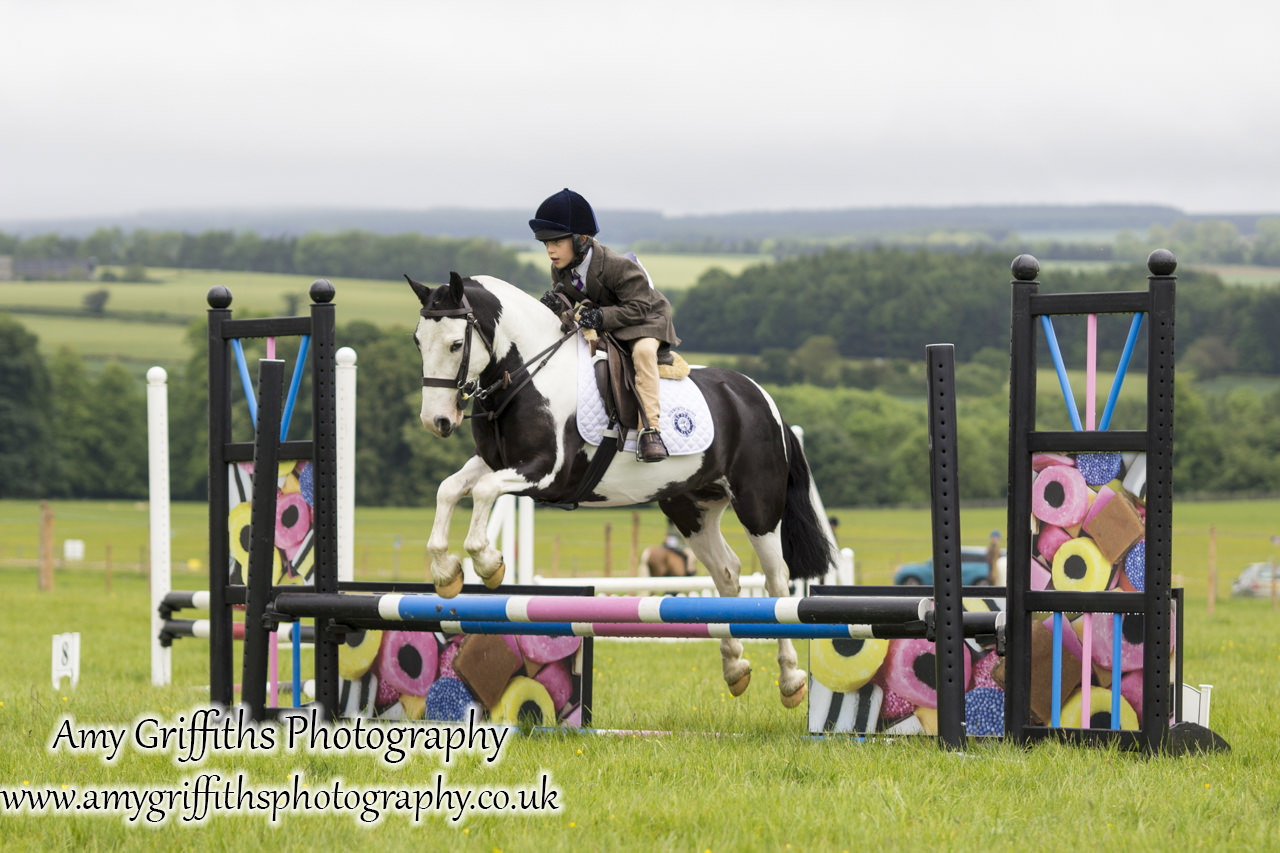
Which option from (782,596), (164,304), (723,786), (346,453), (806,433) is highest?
(164,304)

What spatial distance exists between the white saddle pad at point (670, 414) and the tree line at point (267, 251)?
88.5 metres

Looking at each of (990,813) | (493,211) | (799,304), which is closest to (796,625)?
(990,813)

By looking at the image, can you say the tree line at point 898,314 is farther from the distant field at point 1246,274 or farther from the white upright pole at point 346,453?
the white upright pole at point 346,453

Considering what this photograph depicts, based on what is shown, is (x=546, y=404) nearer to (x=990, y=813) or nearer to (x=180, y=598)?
(x=990, y=813)

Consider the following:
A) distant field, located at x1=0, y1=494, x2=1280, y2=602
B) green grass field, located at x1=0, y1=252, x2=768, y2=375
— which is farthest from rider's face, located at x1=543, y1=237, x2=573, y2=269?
green grass field, located at x1=0, y1=252, x2=768, y2=375

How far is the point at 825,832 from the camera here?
384cm

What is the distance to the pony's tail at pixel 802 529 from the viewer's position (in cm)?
676

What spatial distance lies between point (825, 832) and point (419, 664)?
2668 mm

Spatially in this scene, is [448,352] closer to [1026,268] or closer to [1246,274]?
[1026,268]

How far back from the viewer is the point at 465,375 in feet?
17.9

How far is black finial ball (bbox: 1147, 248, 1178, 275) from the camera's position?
4848 millimetres

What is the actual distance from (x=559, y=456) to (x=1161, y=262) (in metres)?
2.48

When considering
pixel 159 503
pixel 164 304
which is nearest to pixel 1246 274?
pixel 164 304

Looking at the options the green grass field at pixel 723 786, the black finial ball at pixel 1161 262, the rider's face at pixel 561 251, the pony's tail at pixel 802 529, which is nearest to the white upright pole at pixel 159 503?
the green grass field at pixel 723 786
